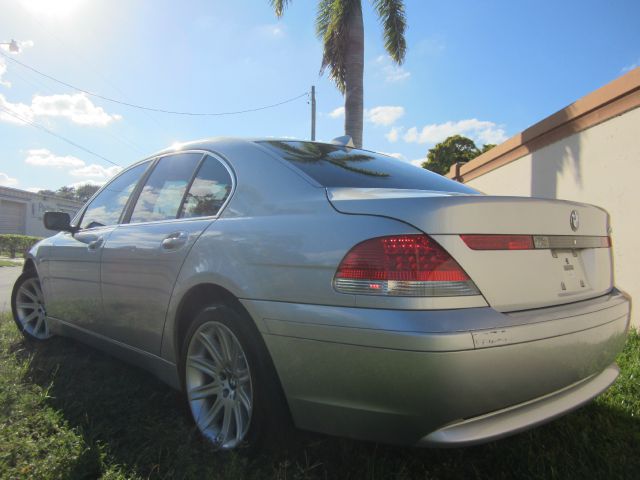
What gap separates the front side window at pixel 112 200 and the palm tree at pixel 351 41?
6.57 m

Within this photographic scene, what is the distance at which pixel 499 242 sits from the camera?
1.76 metres

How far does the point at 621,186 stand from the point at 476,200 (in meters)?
3.75

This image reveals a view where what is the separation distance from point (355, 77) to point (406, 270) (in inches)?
360

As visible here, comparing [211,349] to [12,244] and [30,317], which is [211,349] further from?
[12,244]

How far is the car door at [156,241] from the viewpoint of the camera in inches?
99.0

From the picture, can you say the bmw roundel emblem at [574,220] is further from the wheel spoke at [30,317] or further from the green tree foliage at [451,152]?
the green tree foliage at [451,152]

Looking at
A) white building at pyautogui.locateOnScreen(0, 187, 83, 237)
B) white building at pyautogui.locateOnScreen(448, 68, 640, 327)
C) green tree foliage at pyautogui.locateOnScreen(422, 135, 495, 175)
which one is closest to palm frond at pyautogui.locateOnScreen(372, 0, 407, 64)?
white building at pyautogui.locateOnScreen(448, 68, 640, 327)

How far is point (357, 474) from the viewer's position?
2.01 m

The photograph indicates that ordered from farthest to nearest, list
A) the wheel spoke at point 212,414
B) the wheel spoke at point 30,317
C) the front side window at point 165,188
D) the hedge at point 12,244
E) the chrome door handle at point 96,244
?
1. the hedge at point 12,244
2. the wheel spoke at point 30,317
3. the chrome door handle at point 96,244
4. the front side window at point 165,188
5. the wheel spoke at point 212,414

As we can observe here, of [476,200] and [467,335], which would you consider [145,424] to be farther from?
[476,200]

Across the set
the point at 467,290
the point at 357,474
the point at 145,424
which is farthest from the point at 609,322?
the point at 145,424

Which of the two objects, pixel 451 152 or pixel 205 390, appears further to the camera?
pixel 451 152

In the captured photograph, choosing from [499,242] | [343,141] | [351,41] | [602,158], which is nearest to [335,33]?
[351,41]

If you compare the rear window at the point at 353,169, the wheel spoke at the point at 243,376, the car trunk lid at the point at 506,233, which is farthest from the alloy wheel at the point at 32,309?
the car trunk lid at the point at 506,233
